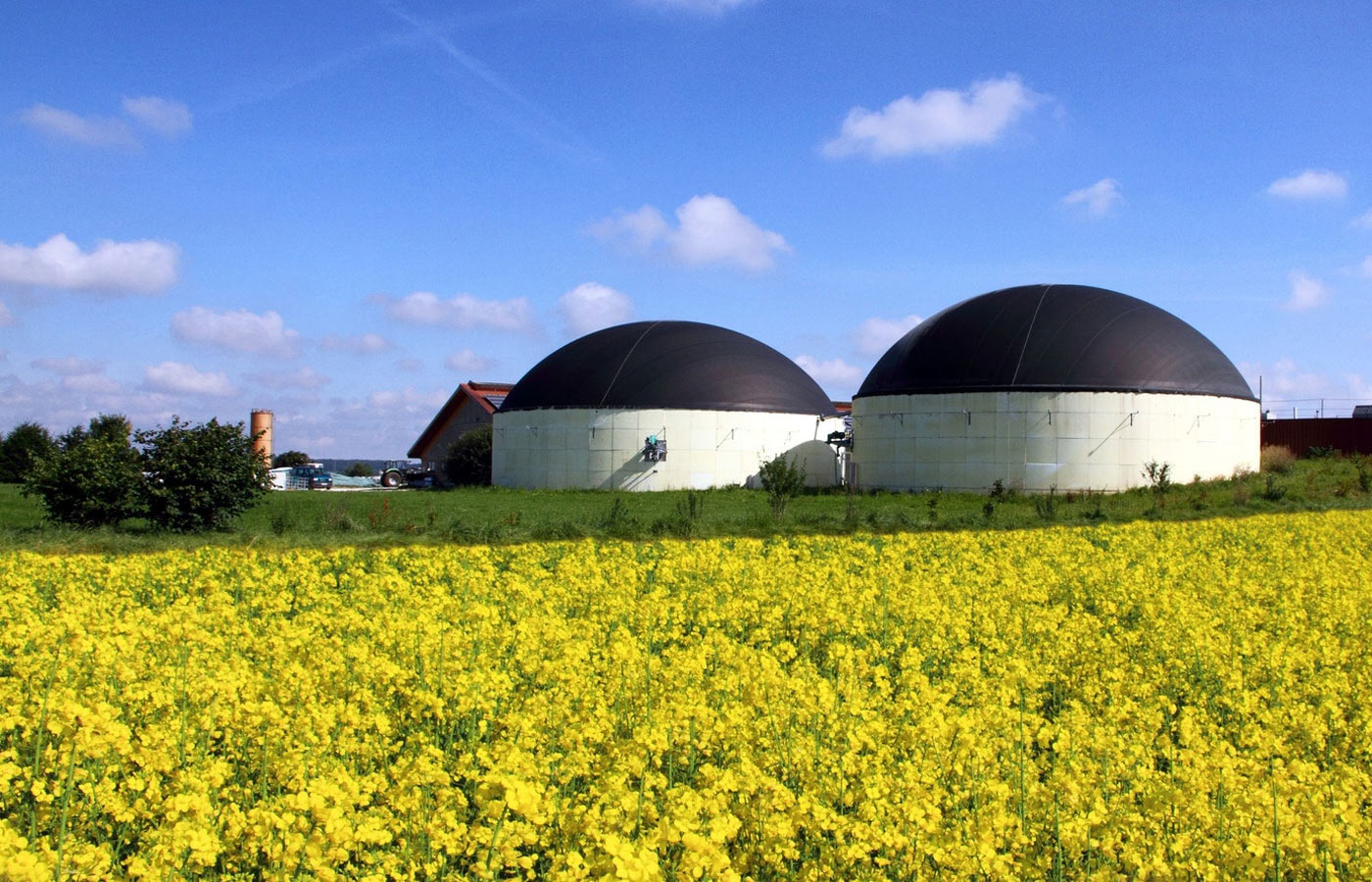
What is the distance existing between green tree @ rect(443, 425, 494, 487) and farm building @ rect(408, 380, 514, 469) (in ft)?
30.2

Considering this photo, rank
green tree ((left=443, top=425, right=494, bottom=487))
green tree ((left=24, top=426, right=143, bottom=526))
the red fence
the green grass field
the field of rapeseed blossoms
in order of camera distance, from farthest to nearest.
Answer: the red fence
green tree ((left=443, top=425, right=494, bottom=487))
green tree ((left=24, top=426, right=143, bottom=526))
the green grass field
the field of rapeseed blossoms

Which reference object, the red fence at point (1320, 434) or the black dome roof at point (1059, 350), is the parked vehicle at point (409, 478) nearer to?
the black dome roof at point (1059, 350)

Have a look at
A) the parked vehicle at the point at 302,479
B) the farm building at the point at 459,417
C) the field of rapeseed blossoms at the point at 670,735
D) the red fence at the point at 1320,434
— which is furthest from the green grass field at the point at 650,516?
the farm building at the point at 459,417

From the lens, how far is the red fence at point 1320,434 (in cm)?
6094

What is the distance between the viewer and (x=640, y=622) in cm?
980

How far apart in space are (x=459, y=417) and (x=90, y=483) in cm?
5460

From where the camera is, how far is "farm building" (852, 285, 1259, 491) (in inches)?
1657

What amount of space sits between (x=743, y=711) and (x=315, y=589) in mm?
6803

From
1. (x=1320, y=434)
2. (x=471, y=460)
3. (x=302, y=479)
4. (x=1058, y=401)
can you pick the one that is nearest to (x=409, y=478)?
(x=302, y=479)

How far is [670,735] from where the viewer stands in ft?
19.8

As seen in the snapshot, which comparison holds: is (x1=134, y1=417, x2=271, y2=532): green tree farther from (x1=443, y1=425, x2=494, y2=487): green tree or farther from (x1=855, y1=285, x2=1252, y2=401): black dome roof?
(x1=443, y1=425, x2=494, y2=487): green tree

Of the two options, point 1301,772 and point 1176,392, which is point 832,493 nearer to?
point 1176,392

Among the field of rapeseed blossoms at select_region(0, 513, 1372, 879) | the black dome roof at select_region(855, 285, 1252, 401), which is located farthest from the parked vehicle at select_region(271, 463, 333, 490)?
the field of rapeseed blossoms at select_region(0, 513, 1372, 879)

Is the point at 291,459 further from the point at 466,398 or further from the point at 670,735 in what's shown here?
the point at 670,735
